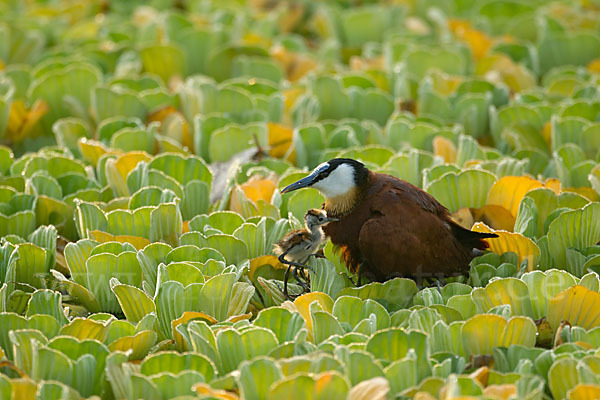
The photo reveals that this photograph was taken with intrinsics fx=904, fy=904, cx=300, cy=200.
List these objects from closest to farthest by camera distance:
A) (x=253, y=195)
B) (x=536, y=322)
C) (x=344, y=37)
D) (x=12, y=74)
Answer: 1. (x=536, y=322)
2. (x=253, y=195)
3. (x=12, y=74)
4. (x=344, y=37)

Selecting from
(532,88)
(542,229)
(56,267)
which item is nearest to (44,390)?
(56,267)

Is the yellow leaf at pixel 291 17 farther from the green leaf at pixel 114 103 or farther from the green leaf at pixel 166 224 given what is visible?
the green leaf at pixel 166 224

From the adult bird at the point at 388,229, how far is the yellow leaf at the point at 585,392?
761mm

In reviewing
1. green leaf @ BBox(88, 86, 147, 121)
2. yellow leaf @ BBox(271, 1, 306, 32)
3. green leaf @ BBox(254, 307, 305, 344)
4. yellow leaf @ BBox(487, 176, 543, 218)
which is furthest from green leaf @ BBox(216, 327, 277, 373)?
yellow leaf @ BBox(271, 1, 306, 32)

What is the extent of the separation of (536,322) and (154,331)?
40.9 inches

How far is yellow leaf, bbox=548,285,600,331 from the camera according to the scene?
245cm

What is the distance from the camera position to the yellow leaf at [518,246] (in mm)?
2818

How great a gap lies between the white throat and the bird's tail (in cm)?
35

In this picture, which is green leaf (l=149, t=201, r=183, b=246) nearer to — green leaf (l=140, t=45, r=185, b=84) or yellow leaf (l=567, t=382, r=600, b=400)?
yellow leaf (l=567, t=382, r=600, b=400)

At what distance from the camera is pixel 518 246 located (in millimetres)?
2846

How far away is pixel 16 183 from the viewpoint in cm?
340

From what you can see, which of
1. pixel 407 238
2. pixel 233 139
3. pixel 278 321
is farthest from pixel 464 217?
pixel 233 139

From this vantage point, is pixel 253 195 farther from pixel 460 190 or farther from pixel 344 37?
pixel 344 37

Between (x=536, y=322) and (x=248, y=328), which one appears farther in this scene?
(x=536, y=322)
